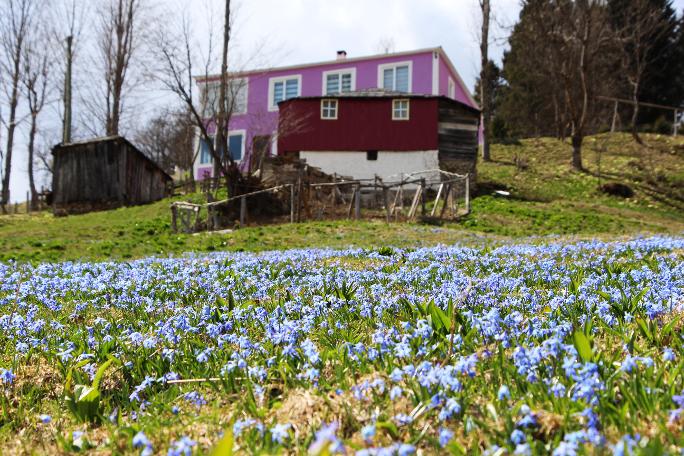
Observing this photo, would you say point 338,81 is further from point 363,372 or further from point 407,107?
point 363,372

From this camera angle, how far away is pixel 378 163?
34.8 m

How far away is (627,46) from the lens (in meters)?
50.5

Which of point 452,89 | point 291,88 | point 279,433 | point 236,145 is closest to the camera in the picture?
point 279,433

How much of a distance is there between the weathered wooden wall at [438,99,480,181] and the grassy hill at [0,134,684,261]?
1784mm

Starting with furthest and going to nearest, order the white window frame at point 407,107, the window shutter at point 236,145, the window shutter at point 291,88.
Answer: the window shutter at point 236,145
the window shutter at point 291,88
the white window frame at point 407,107

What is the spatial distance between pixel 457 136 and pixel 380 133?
5013mm

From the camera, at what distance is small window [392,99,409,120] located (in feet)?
114

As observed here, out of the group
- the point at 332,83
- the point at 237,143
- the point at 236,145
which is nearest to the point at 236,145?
the point at 236,145

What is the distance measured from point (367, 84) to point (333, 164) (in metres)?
10.5

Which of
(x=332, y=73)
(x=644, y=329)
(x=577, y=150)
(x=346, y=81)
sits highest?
(x=332, y=73)

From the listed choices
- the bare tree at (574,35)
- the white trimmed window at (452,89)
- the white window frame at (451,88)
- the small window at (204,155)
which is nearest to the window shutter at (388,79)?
the white window frame at (451,88)

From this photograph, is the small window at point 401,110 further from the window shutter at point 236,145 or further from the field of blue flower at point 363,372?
the field of blue flower at point 363,372

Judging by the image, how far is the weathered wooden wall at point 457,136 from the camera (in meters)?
34.3

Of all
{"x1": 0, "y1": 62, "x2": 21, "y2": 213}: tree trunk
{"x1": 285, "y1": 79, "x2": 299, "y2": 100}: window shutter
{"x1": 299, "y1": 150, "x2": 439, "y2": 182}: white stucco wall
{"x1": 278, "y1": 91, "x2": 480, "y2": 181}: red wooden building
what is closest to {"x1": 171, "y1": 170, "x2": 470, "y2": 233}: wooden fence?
{"x1": 299, "y1": 150, "x2": 439, "y2": 182}: white stucco wall
